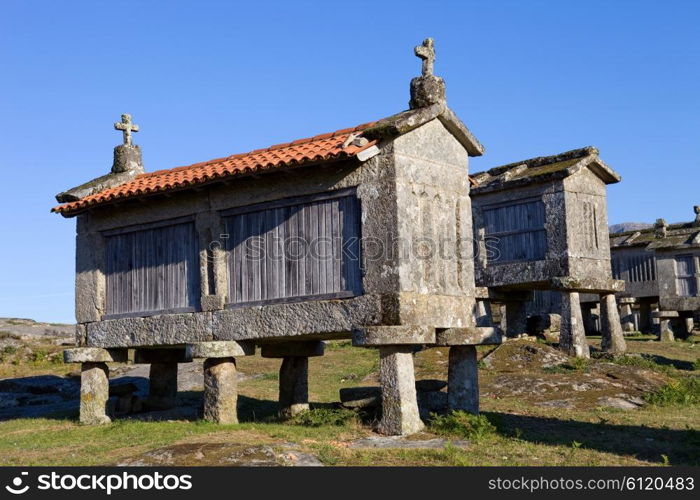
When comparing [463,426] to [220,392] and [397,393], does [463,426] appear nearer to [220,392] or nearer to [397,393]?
[397,393]

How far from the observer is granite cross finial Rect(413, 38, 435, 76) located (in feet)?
40.8

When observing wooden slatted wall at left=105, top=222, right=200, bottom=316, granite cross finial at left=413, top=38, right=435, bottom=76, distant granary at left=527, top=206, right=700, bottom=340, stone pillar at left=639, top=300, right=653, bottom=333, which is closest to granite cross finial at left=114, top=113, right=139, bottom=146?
wooden slatted wall at left=105, top=222, right=200, bottom=316

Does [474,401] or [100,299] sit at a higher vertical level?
[100,299]

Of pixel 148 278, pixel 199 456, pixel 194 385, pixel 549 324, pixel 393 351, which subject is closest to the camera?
pixel 199 456

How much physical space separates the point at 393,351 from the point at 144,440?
3660 millimetres

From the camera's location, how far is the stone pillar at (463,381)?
12.5 meters

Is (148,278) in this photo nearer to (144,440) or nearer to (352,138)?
(144,440)

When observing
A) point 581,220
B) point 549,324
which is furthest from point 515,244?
point 549,324

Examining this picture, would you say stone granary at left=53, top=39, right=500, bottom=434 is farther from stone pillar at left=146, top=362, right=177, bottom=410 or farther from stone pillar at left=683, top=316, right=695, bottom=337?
stone pillar at left=683, top=316, right=695, bottom=337

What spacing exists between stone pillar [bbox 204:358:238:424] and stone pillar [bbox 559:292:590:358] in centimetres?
1003

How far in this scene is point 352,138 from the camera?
1167cm

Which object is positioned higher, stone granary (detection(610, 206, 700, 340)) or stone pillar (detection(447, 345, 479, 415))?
stone granary (detection(610, 206, 700, 340))

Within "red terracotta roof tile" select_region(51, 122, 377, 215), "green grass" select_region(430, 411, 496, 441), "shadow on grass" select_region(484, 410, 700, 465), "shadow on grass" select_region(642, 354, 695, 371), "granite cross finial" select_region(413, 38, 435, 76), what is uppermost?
"granite cross finial" select_region(413, 38, 435, 76)

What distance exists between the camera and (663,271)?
27.9 m
